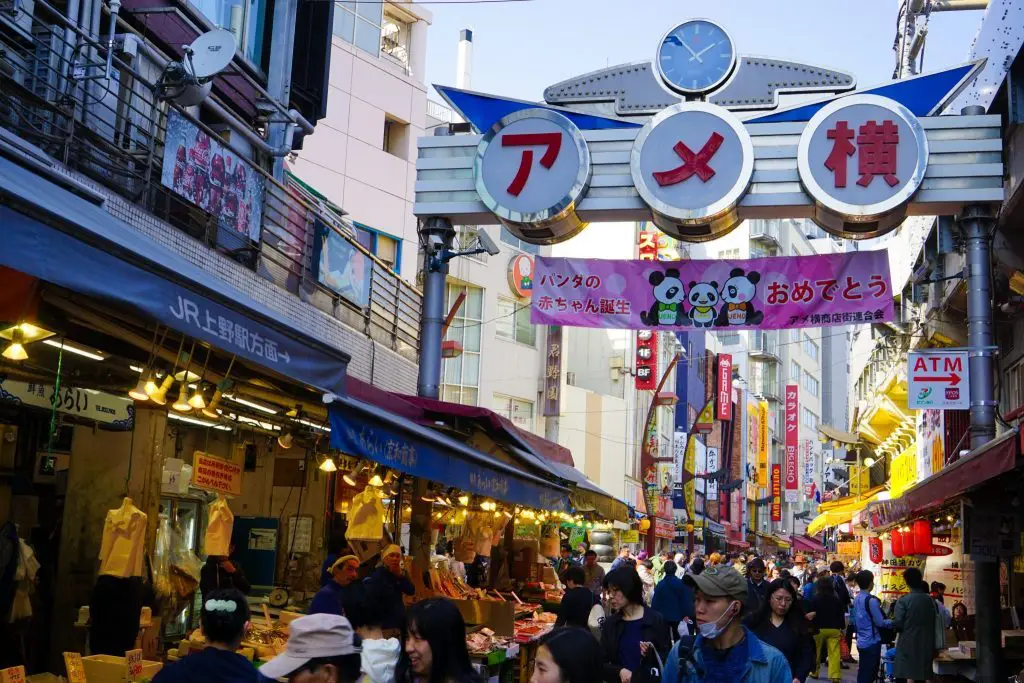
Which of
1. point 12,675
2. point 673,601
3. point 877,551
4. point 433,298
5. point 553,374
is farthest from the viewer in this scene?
point 553,374

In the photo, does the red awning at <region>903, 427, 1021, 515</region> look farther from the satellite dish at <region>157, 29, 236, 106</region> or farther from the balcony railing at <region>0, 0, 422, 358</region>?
the satellite dish at <region>157, 29, 236, 106</region>

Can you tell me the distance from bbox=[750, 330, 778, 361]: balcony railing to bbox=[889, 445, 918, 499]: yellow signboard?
4773 cm

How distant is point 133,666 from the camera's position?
793 centimetres

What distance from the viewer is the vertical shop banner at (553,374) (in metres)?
41.8

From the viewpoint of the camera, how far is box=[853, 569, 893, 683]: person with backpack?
47.6 feet

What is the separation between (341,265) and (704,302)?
17.8ft

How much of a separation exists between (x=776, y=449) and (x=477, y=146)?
80856 mm

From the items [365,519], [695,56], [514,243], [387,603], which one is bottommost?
[387,603]

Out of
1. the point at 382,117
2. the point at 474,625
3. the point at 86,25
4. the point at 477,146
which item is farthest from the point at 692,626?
the point at 382,117

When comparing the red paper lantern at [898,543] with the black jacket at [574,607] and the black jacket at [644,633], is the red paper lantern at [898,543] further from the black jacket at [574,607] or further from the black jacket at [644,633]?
the black jacket at [644,633]

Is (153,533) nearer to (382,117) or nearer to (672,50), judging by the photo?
(672,50)

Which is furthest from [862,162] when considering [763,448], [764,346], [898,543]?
[764,346]

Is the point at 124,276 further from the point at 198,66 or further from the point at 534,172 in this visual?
the point at 534,172

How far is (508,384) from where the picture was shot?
1598 inches
